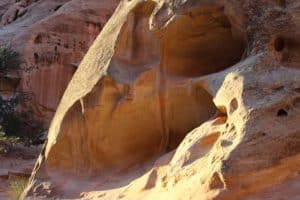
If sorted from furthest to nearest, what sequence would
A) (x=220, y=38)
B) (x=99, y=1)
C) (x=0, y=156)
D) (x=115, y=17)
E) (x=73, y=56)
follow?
(x=99, y=1) < (x=73, y=56) < (x=0, y=156) < (x=115, y=17) < (x=220, y=38)

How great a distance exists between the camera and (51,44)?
57.3 ft

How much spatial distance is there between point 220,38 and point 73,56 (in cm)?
1145

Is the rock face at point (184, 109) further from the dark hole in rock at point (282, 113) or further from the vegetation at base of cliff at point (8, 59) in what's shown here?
the vegetation at base of cliff at point (8, 59)

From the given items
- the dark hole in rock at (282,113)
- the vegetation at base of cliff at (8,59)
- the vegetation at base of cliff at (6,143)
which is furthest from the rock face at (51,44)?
the dark hole in rock at (282,113)

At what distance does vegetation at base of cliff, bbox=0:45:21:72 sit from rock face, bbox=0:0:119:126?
0.96ft

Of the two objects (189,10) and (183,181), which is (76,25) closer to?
(189,10)

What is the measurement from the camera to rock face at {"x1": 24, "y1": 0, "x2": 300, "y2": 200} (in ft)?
15.3

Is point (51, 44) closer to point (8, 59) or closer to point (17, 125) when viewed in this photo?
point (8, 59)

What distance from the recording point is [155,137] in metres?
6.84

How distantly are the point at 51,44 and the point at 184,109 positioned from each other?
11397 millimetres

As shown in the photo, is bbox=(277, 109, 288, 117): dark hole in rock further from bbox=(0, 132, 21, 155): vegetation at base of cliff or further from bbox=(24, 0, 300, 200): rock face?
bbox=(0, 132, 21, 155): vegetation at base of cliff

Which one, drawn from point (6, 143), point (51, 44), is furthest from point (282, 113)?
point (51, 44)

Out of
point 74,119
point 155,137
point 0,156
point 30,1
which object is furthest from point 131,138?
point 30,1

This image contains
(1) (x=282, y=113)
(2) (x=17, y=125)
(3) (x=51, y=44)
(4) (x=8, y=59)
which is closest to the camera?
(1) (x=282, y=113)
